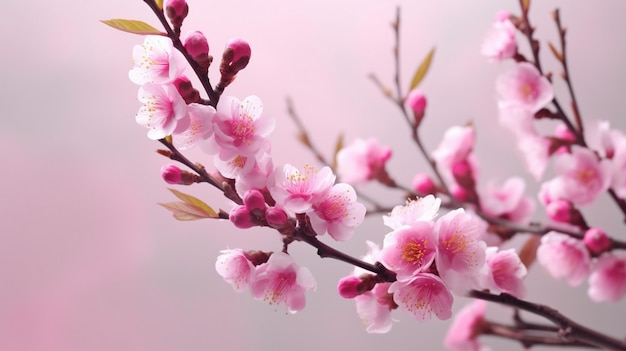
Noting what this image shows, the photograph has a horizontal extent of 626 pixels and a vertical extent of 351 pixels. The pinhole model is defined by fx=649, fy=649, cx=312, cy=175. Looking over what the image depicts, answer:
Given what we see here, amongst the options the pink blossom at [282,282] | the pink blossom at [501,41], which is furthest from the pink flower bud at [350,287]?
the pink blossom at [501,41]

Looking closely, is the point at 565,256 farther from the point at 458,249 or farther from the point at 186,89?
the point at 186,89

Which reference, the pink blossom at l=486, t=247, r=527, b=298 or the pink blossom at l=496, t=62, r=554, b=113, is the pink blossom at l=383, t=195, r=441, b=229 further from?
the pink blossom at l=496, t=62, r=554, b=113

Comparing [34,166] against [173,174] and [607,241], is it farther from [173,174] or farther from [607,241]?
[607,241]

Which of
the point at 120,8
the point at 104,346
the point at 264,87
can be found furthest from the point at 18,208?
the point at 264,87

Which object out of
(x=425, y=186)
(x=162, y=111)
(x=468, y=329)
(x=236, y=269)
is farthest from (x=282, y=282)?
(x=468, y=329)

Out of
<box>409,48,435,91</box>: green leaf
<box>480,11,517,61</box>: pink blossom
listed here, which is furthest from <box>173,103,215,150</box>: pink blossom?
<box>480,11,517,61</box>: pink blossom
